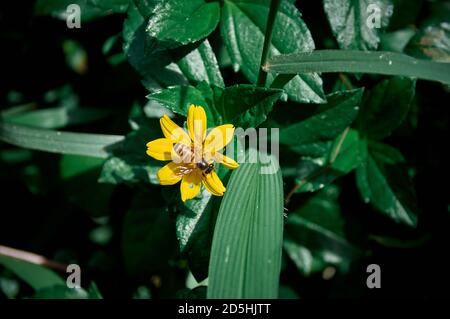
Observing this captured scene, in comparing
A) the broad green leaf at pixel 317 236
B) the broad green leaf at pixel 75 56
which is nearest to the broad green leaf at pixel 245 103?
the broad green leaf at pixel 317 236

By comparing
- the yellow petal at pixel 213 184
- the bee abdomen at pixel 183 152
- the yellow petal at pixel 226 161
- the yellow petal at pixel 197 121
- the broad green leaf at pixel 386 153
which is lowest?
the yellow petal at pixel 213 184

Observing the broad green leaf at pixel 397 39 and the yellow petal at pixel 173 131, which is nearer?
the yellow petal at pixel 173 131

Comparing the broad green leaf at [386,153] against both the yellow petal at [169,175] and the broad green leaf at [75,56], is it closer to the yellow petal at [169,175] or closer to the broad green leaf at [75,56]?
the yellow petal at [169,175]

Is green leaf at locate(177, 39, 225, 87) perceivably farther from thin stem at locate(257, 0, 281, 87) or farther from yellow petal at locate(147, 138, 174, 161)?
yellow petal at locate(147, 138, 174, 161)

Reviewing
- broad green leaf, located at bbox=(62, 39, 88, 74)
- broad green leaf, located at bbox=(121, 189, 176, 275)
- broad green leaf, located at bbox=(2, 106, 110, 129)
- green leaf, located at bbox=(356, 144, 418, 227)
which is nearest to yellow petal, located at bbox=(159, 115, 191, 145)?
broad green leaf, located at bbox=(121, 189, 176, 275)

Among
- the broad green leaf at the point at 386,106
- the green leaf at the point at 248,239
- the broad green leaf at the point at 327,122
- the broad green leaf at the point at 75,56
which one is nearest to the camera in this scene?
the green leaf at the point at 248,239
